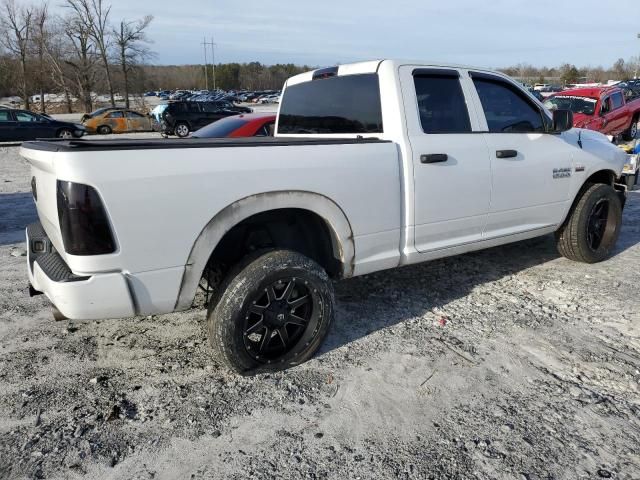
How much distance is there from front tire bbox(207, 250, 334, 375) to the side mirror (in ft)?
8.60

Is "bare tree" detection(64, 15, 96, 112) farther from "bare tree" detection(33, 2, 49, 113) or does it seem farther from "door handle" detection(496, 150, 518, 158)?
"door handle" detection(496, 150, 518, 158)

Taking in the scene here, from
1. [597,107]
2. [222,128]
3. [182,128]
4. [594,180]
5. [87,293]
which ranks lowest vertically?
[182,128]

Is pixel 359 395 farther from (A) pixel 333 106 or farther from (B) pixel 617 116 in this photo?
(B) pixel 617 116

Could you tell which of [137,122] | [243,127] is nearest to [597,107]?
[243,127]

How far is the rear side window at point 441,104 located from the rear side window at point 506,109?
26 cm

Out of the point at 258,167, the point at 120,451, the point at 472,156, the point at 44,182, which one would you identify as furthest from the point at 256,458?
the point at 472,156

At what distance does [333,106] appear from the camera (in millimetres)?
4148

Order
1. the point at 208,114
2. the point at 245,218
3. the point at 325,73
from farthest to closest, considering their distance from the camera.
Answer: the point at 208,114, the point at 325,73, the point at 245,218

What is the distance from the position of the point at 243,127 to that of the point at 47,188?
552 cm

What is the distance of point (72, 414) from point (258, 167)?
1.70 meters

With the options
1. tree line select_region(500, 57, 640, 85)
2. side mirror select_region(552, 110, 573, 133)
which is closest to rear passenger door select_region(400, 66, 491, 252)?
side mirror select_region(552, 110, 573, 133)

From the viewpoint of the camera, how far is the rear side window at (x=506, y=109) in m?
4.12

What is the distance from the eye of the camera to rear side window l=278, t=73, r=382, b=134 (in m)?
3.76

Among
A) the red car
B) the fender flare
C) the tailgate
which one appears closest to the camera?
the tailgate
